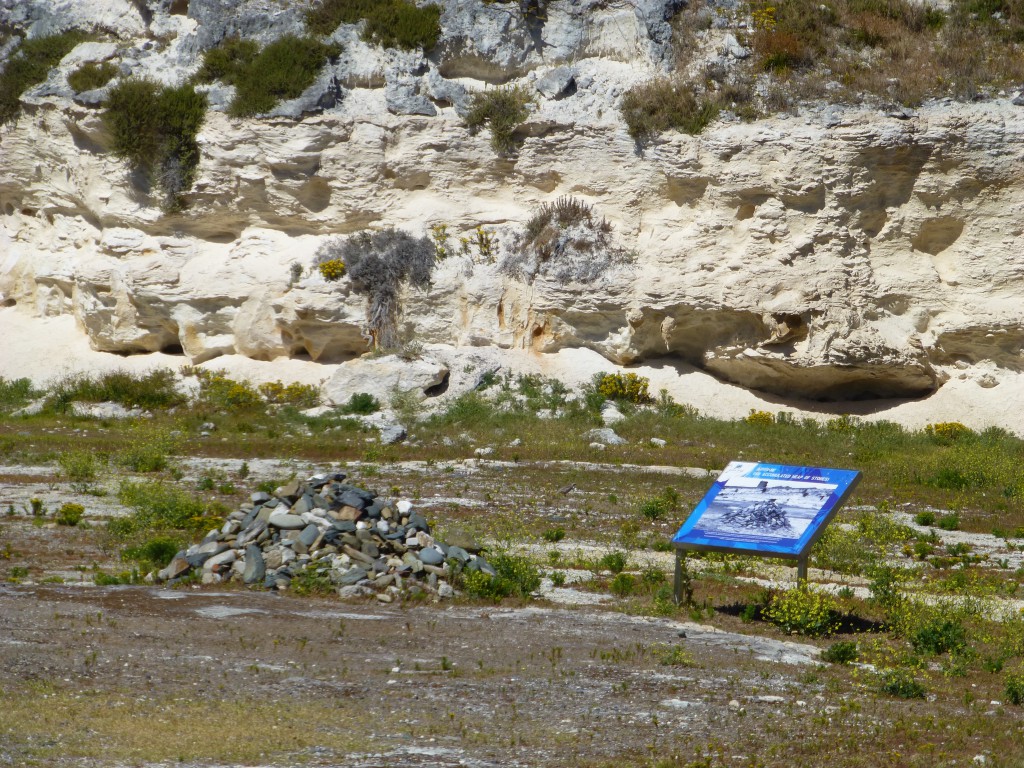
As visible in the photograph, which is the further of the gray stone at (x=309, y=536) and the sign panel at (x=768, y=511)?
the gray stone at (x=309, y=536)

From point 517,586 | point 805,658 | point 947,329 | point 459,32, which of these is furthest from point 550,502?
point 459,32

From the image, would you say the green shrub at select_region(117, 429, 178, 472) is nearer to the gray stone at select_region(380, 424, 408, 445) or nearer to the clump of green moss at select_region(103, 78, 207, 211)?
the gray stone at select_region(380, 424, 408, 445)

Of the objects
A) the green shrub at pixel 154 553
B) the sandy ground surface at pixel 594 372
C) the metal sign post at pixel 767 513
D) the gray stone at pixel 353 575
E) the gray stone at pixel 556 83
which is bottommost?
the sandy ground surface at pixel 594 372

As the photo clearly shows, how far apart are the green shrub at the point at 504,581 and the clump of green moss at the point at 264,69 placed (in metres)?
22.3

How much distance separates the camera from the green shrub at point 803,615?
10.8 metres

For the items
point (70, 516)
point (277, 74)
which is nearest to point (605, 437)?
point (70, 516)

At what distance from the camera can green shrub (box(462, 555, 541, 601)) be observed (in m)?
12.0

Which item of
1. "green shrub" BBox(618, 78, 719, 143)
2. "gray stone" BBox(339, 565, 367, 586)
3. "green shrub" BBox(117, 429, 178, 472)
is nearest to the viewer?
"gray stone" BBox(339, 565, 367, 586)

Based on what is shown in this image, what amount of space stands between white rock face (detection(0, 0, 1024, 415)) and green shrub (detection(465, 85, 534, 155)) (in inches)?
16.7

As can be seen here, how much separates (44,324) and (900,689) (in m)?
31.3

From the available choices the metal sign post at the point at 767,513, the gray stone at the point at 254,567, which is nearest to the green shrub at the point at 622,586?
the metal sign post at the point at 767,513

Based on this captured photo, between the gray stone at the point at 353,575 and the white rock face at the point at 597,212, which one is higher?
the white rock face at the point at 597,212

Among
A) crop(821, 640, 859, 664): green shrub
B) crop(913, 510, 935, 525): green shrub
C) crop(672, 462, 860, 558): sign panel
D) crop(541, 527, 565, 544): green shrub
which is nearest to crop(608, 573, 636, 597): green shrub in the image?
crop(672, 462, 860, 558): sign panel

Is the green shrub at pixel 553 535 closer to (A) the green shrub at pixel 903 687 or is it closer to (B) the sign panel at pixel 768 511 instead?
(B) the sign panel at pixel 768 511
